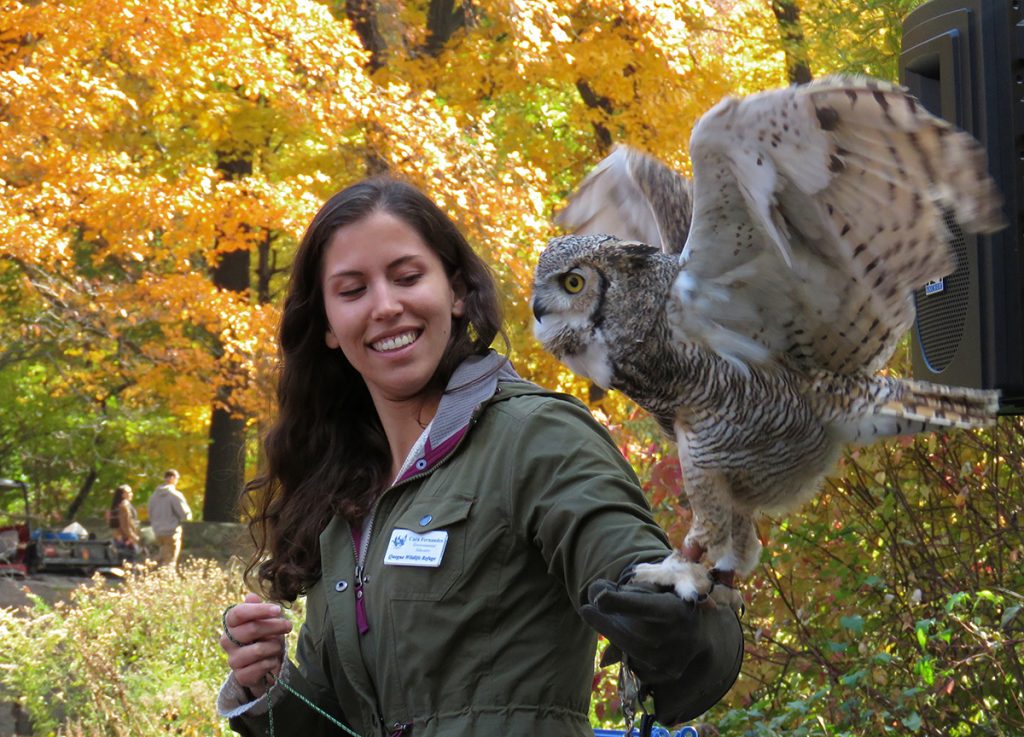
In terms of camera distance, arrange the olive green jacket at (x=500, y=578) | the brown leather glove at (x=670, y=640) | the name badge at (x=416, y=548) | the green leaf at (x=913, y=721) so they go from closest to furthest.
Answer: the brown leather glove at (x=670, y=640) < the olive green jacket at (x=500, y=578) < the name badge at (x=416, y=548) < the green leaf at (x=913, y=721)

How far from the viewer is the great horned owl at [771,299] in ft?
5.83

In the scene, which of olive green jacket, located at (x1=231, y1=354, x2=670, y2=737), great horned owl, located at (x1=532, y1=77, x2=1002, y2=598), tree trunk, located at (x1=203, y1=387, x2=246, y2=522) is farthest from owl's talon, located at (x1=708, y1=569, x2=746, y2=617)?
tree trunk, located at (x1=203, y1=387, x2=246, y2=522)

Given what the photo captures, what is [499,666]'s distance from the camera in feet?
6.22

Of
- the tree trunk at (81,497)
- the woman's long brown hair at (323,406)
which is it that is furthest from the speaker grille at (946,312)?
the tree trunk at (81,497)

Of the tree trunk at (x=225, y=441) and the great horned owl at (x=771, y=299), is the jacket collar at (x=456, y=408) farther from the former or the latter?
the tree trunk at (x=225, y=441)

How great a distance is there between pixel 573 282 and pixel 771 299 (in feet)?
1.01

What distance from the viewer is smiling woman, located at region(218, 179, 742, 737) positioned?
186cm

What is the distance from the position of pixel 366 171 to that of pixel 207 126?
228 centimetres

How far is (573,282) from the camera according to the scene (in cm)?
201

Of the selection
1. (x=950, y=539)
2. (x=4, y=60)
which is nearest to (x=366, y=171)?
(x=4, y=60)

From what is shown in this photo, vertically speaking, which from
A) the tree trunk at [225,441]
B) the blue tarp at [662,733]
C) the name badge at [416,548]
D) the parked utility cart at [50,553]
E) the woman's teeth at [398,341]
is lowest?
the parked utility cart at [50,553]

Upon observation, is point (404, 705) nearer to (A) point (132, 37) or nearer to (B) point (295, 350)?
(B) point (295, 350)

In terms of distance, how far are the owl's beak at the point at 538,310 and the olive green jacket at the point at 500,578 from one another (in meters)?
0.13

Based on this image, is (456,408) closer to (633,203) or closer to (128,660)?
(633,203)
